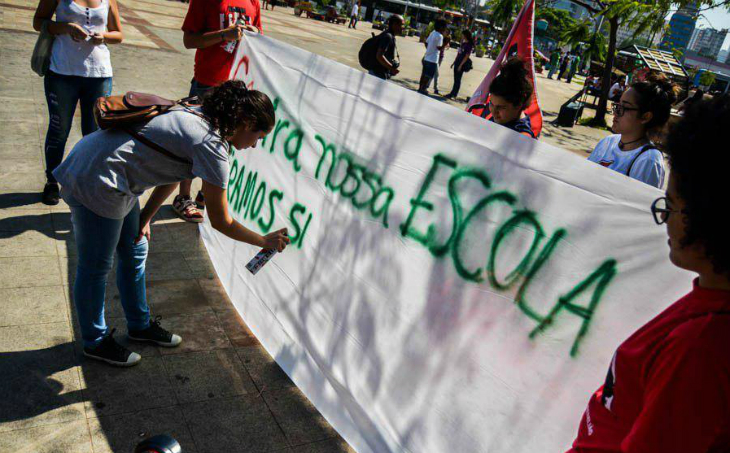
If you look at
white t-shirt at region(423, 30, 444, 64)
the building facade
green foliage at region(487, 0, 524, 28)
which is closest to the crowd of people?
white t-shirt at region(423, 30, 444, 64)

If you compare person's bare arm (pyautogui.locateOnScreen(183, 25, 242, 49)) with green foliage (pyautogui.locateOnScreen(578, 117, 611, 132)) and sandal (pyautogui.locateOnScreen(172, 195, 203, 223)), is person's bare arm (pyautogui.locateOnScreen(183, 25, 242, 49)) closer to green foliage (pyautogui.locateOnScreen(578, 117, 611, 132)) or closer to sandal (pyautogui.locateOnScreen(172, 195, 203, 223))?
sandal (pyautogui.locateOnScreen(172, 195, 203, 223))

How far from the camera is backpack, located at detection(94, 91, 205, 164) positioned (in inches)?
86.2

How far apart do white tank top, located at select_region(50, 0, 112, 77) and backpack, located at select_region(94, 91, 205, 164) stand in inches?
70.0

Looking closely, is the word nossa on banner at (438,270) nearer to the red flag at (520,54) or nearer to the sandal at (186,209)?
the sandal at (186,209)

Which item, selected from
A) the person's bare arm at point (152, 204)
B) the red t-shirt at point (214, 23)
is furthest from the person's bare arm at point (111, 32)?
the person's bare arm at point (152, 204)

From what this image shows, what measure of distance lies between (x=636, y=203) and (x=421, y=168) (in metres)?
0.83

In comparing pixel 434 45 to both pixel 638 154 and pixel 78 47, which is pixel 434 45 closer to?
pixel 78 47

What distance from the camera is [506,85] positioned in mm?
3029

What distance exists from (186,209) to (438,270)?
276 cm

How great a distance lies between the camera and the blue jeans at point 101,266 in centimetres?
232

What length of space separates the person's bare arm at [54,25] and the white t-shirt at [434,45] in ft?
29.4

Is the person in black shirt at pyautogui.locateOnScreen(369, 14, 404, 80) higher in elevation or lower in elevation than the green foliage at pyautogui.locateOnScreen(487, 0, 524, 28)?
lower

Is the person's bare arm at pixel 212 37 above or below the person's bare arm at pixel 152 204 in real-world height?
above

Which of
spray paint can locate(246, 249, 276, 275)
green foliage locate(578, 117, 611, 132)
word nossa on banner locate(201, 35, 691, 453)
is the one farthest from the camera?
green foliage locate(578, 117, 611, 132)
